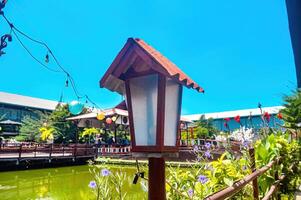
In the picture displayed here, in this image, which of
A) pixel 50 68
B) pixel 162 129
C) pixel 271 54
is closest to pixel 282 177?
pixel 162 129

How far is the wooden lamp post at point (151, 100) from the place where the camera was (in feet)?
3.27

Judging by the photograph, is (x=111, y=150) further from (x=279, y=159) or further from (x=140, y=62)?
(x=140, y=62)

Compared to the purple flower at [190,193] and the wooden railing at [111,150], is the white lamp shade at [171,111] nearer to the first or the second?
the purple flower at [190,193]

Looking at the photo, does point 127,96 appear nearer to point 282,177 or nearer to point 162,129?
point 162,129

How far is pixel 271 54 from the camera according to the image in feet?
75.4

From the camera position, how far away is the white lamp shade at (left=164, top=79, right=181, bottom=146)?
3.45 ft

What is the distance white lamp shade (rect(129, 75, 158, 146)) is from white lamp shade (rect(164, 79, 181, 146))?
49mm

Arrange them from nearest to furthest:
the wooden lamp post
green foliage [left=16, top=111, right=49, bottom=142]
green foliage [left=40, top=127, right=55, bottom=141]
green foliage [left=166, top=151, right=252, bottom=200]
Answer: the wooden lamp post
green foliage [left=166, top=151, right=252, bottom=200]
green foliage [left=40, top=127, right=55, bottom=141]
green foliage [left=16, top=111, right=49, bottom=142]

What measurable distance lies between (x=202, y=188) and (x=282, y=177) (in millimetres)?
1258

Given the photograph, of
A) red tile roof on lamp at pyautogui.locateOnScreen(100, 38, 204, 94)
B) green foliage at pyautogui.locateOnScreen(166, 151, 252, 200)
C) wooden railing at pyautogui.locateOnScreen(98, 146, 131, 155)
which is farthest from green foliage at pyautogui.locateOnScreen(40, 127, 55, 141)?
red tile roof on lamp at pyautogui.locateOnScreen(100, 38, 204, 94)

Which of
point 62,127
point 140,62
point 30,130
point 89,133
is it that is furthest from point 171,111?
point 30,130

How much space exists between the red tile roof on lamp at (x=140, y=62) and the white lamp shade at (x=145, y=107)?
0.17ft

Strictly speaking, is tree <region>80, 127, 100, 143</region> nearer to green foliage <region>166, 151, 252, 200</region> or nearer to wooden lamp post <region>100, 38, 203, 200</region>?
green foliage <region>166, 151, 252, 200</region>

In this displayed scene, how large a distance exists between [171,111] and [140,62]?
0.23 metres
